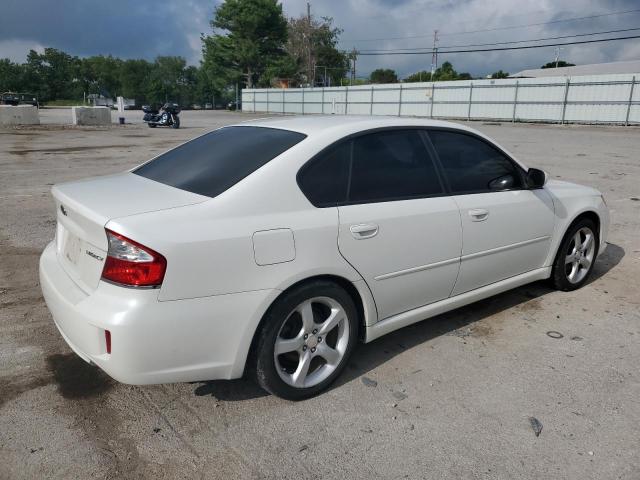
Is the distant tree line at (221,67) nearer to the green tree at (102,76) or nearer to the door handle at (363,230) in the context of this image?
the green tree at (102,76)

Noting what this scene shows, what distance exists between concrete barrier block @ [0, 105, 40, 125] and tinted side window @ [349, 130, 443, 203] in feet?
90.9

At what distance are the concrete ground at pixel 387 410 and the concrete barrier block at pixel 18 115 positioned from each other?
25666 mm

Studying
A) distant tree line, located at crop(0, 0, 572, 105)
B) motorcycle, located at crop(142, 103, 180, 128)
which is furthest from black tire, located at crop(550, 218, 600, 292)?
distant tree line, located at crop(0, 0, 572, 105)

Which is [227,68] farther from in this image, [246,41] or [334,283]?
[334,283]

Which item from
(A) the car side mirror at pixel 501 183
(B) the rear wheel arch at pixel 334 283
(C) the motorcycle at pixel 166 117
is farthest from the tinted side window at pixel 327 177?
(C) the motorcycle at pixel 166 117

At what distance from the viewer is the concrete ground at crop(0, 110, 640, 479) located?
2.39 metres

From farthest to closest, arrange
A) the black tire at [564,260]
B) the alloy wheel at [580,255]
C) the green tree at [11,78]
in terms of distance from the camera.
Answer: the green tree at [11,78]
the alloy wheel at [580,255]
the black tire at [564,260]

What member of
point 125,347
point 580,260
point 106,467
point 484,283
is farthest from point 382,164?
point 580,260

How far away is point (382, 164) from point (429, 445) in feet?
5.33

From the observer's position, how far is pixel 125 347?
2.31 metres

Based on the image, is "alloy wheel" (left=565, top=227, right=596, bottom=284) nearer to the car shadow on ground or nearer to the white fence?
the car shadow on ground

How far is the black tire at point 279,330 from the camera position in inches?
103

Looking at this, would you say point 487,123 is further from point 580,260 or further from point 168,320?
point 168,320

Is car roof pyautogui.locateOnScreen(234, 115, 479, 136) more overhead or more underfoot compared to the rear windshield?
more overhead
